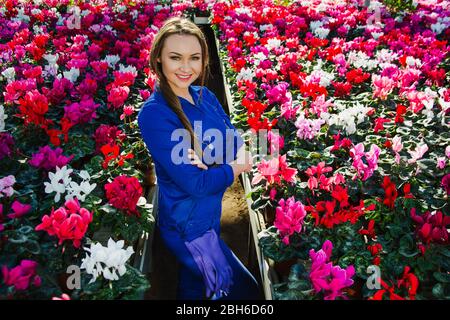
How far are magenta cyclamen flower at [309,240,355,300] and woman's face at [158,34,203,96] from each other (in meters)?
1.13

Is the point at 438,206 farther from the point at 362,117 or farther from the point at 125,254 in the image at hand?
the point at 125,254

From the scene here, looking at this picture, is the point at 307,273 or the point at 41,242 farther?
the point at 41,242

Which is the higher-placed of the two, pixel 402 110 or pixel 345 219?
pixel 402 110

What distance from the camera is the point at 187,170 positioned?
2.14 meters

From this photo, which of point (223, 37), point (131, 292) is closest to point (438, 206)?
point (131, 292)

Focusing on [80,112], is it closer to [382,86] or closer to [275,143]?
[275,143]

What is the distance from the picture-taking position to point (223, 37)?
6383 mm

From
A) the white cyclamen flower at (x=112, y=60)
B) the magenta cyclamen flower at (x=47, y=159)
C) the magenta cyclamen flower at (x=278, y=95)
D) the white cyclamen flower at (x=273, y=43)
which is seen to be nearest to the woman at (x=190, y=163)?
the magenta cyclamen flower at (x=47, y=159)

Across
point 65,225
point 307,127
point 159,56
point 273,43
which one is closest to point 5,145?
point 65,225

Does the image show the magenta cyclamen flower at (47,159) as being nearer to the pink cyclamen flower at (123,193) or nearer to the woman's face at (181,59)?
the pink cyclamen flower at (123,193)

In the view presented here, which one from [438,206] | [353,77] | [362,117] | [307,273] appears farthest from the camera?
[353,77]

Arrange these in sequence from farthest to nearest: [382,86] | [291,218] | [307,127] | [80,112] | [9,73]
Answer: [9,73] < [382,86] < [80,112] < [307,127] < [291,218]

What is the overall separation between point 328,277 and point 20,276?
1.27 metres

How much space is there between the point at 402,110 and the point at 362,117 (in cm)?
34
